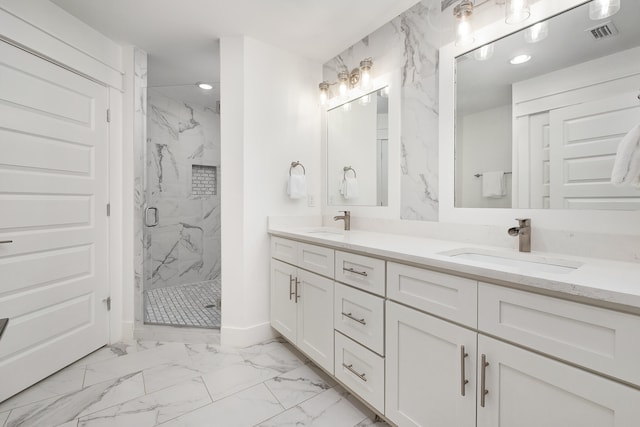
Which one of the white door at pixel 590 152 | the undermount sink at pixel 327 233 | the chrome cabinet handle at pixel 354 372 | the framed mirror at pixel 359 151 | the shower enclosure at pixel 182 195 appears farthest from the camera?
the shower enclosure at pixel 182 195

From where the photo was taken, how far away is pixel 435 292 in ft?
3.80

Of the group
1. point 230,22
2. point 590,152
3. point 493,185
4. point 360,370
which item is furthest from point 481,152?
point 230,22

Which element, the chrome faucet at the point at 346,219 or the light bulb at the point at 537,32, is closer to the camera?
the light bulb at the point at 537,32

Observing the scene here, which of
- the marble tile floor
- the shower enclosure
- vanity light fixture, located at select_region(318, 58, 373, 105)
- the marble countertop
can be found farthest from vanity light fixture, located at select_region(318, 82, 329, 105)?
the marble tile floor

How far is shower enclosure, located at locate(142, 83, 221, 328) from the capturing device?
3648 millimetres

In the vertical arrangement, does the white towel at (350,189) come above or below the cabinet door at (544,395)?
above

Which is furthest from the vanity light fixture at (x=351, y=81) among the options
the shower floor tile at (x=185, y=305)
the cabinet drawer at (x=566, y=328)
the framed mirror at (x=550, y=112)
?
the shower floor tile at (x=185, y=305)

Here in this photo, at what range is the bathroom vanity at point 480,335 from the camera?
0.77 metres

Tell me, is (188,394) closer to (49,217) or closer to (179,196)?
(49,217)

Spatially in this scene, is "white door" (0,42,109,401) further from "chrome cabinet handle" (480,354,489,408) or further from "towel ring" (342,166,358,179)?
"chrome cabinet handle" (480,354,489,408)

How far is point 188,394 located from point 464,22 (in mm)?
2546

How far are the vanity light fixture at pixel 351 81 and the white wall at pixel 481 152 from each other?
0.86 meters

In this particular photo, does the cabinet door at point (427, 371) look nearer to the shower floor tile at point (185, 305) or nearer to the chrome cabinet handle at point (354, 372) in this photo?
the chrome cabinet handle at point (354, 372)

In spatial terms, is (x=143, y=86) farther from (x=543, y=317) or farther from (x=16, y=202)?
(x=543, y=317)
